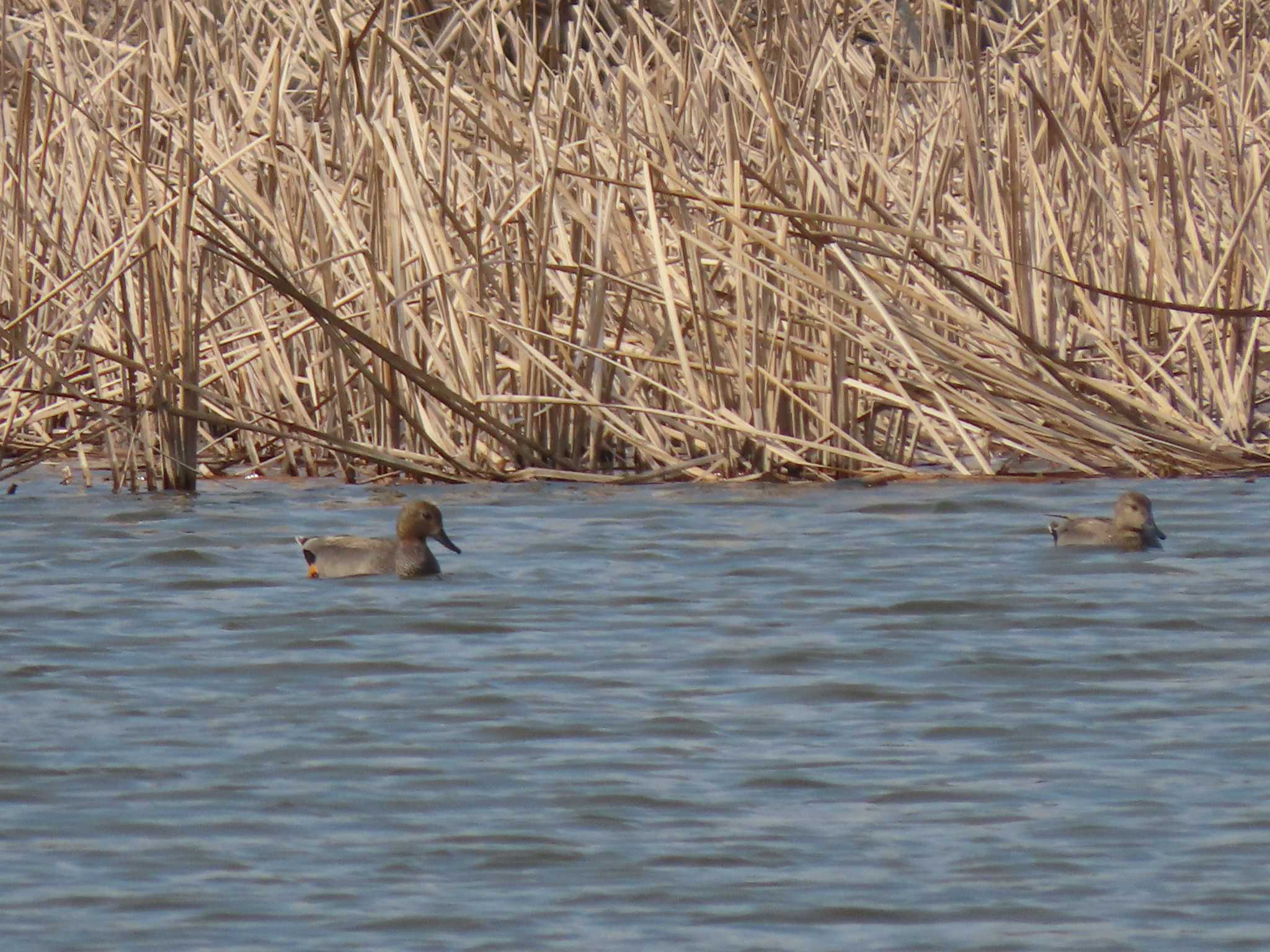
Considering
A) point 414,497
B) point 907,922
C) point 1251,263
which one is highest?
point 1251,263

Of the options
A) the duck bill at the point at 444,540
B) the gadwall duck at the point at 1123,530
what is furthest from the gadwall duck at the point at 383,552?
the gadwall duck at the point at 1123,530

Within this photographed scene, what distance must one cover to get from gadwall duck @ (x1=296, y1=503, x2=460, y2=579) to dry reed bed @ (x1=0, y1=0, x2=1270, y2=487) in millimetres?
1239

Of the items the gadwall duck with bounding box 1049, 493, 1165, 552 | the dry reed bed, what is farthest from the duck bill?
the gadwall duck with bounding box 1049, 493, 1165, 552

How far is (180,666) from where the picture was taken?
5980mm

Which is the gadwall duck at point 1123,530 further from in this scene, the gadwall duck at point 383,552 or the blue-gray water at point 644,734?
the gadwall duck at point 383,552

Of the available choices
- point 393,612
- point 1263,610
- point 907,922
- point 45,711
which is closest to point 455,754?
point 45,711

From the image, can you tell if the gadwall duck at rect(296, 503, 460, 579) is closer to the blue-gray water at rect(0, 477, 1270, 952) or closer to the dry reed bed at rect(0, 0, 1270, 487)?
the blue-gray water at rect(0, 477, 1270, 952)

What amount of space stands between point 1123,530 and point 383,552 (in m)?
2.16

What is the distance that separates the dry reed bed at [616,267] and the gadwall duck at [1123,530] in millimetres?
1058

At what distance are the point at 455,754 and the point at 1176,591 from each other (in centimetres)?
271

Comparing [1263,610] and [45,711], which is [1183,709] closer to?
[1263,610]

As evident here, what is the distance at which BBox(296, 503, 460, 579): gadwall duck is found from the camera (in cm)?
737

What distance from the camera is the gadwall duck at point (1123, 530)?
7496 mm

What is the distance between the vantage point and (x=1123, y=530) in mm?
7539
